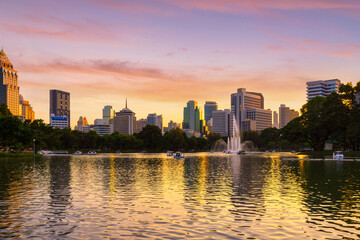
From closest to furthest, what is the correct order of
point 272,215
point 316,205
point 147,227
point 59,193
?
1. point 147,227
2. point 272,215
3. point 316,205
4. point 59,193

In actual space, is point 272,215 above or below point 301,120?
below

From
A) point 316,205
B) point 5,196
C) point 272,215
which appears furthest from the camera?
point 5,196

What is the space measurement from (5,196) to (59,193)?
4.57 m

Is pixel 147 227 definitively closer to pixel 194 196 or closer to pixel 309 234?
pixel 309 234

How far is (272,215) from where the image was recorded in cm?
2319

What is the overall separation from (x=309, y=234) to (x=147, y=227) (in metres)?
8.76

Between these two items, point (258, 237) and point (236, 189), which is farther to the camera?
point (236, 189)

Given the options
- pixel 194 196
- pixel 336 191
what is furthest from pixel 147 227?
pixel 336 191

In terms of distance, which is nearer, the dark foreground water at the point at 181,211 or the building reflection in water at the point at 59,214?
the dark foreground water at the point at 181,211

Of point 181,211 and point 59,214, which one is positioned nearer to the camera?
point 59,214

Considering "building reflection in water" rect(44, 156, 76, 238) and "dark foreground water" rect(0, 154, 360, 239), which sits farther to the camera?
"building reflection in water" rect(44, 156, 76, 238)

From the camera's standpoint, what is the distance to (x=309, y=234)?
18625 mm

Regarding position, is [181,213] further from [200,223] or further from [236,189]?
[236,189]

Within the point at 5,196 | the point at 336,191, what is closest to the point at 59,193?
the point at 5,196
